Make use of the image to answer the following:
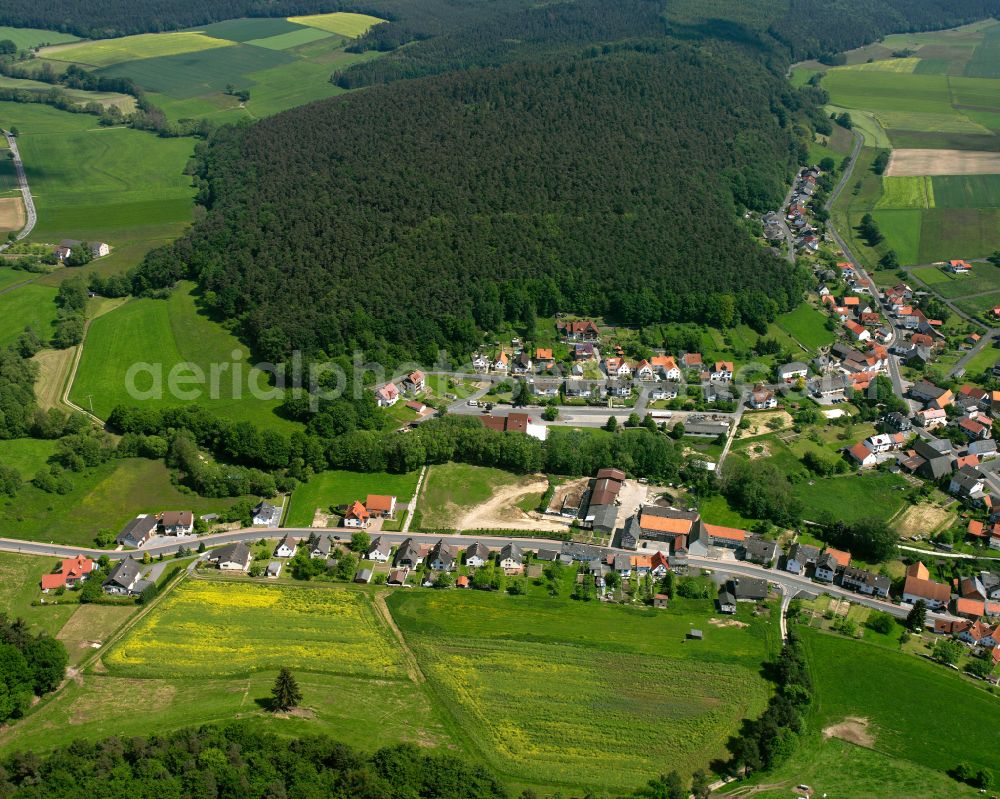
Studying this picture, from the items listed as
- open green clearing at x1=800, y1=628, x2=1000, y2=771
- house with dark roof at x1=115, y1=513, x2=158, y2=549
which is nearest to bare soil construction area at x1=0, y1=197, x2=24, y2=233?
house with dark roof at x1=115, y1=513, x2=158, y2=549

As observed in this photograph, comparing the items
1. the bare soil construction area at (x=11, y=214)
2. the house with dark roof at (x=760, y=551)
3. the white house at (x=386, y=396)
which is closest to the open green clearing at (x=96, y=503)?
the white house at (x=386, y=396)

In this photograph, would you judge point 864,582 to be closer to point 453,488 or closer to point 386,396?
point 453,488

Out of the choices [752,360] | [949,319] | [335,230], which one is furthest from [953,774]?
[335,230]

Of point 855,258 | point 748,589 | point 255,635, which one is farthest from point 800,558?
point 855,258

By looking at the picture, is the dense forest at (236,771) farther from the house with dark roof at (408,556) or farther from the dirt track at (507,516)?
the dirt track at (507,516)

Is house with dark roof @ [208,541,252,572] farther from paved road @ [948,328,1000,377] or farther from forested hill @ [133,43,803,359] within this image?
paved road @ [948,328,1000,377]

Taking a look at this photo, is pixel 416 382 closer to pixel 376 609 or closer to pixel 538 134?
pixel 376 609
